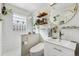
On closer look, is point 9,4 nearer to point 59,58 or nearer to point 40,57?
point 40,57

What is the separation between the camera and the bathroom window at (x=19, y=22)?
43.8 inches

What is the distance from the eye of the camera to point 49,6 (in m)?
1.11

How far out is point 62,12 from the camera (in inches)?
42.6

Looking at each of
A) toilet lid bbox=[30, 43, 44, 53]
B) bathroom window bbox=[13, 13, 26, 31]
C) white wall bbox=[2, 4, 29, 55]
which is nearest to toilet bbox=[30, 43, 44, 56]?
toilet lid bbox=[30, 43, 44, 53]

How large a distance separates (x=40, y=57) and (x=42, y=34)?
34cm

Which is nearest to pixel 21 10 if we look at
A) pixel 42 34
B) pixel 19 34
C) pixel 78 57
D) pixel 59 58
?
pixel 19 34

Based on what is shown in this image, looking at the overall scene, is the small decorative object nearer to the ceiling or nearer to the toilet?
the toilet

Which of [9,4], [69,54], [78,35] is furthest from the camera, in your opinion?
[9,4]

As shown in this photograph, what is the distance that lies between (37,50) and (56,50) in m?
0.30

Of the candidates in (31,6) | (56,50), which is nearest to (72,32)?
(56,50)

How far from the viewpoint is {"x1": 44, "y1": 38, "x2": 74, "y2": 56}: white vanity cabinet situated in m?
0.85

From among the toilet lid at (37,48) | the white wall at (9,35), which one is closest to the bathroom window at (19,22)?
the white wall at (9,35)

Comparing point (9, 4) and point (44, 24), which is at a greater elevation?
point (9, 4)

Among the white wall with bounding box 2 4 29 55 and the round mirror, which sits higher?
the round mirror
